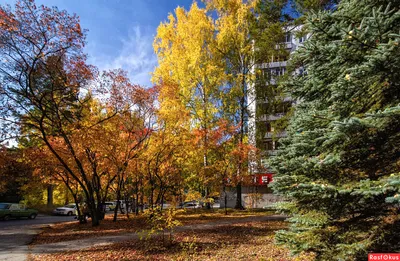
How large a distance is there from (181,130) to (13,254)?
A: 9.81 m

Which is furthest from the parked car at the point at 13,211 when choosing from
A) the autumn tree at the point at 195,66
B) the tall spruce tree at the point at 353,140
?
the tall spruce tree at the point at 353,140

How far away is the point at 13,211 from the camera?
803 inches

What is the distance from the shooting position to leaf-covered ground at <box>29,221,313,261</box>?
A: 252 inches

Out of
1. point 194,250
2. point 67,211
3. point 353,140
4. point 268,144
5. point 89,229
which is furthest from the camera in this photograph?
point 67,211

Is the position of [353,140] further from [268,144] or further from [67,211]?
[67,211]

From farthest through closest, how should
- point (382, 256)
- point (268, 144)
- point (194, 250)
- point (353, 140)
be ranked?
1. point (268, 144)
2. point (194, 250)
3. point (353, 140)
4. point (382, 256)

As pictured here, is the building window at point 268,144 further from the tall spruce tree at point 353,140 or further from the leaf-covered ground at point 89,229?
the tall spruce tree at point 353,140

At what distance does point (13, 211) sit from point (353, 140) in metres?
25.2

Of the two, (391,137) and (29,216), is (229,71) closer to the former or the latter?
(391,137)

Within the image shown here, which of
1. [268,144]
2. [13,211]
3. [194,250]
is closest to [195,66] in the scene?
[268,144]

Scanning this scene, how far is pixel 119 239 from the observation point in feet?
31.0

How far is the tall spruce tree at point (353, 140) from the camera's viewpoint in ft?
10.4

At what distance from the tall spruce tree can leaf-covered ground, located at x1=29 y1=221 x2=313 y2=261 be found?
193 centimetres

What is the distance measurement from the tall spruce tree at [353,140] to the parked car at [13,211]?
23347 millimetres
